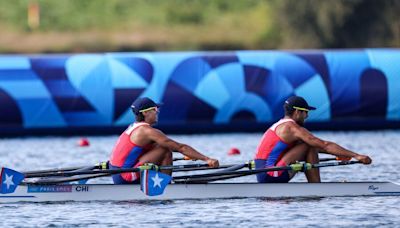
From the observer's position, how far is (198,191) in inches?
872

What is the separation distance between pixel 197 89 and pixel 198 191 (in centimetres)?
1546

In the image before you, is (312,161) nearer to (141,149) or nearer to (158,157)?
(158,157)

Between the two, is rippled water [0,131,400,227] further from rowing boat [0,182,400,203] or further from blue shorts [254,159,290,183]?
blue shorts [254,159,290,183]

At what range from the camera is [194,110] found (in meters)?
37.5

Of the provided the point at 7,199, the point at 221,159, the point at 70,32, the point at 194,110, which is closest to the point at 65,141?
the point at 194,110

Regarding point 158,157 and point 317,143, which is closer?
point 317,143

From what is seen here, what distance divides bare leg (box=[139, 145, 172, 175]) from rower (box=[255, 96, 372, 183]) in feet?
4.96

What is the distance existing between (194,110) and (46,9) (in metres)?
31.3

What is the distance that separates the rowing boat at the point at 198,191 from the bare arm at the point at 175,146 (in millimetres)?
407

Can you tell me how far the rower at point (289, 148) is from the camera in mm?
22500

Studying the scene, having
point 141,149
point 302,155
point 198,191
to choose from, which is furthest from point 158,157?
point 302,155

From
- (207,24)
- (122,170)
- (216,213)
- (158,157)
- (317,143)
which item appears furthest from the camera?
(207,24)

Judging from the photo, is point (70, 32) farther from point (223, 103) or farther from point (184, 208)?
point (184, 208)

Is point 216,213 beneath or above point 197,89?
beneath
